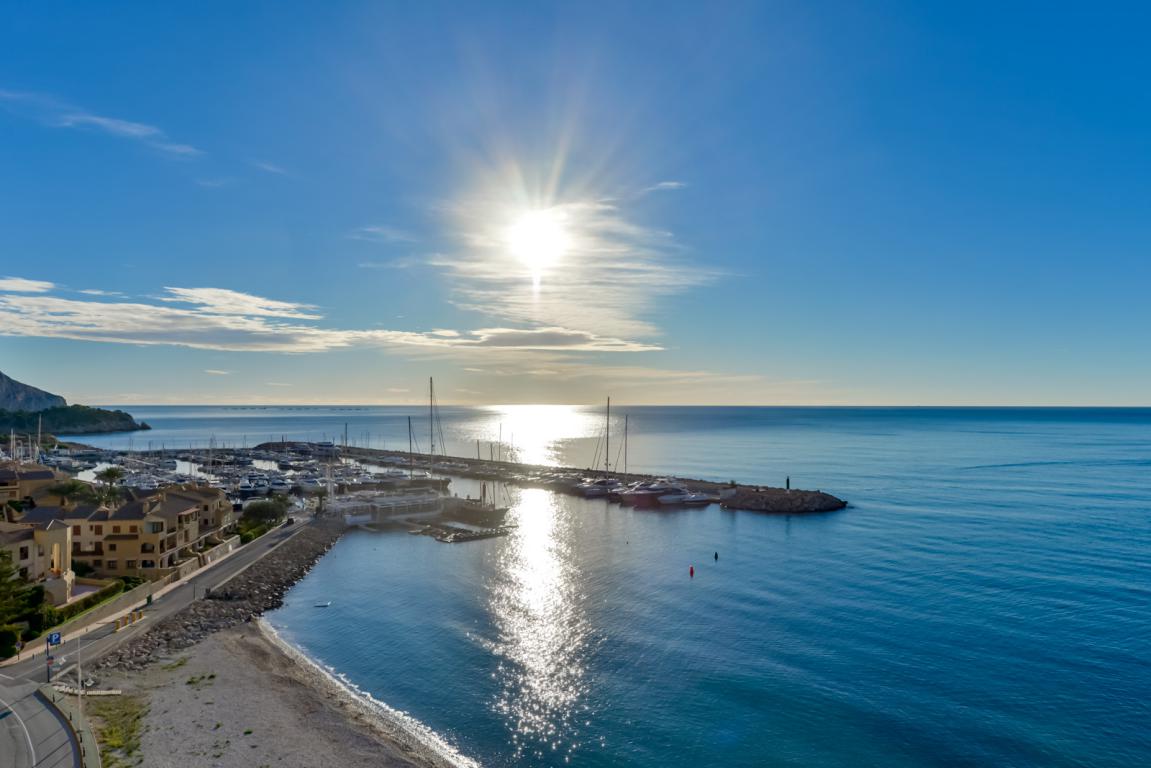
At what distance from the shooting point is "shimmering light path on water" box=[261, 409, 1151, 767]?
1147 inches

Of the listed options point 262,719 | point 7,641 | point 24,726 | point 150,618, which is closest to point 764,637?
point 262,719

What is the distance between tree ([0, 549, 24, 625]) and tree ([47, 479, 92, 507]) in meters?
38.6

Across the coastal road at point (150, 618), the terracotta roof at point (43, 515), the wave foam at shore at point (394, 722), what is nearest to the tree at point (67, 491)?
the terracotta roof at point (43, 515)

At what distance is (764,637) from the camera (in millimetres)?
40750

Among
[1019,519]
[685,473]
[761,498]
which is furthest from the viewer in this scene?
[685,473]

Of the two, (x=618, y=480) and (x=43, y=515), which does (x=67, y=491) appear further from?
(x=618, y=480)

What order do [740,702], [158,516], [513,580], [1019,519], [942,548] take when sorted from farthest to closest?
[1019,519] < [942,548] < [513,580] < [158,516] < [740,702]

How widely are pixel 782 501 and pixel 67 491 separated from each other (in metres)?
90.9

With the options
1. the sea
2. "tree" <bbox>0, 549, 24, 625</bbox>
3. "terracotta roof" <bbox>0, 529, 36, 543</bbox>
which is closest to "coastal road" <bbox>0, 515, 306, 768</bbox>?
"tree" <bbox>0, 549, 24, 625</bbox>

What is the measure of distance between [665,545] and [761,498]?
30064 mm

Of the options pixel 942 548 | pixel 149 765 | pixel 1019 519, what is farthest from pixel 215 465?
pixel 1019 519

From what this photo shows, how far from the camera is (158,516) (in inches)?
1975

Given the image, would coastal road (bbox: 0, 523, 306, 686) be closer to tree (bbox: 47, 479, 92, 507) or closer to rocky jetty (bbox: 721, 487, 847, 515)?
tree (bbox: 47, 479, 92, 507)

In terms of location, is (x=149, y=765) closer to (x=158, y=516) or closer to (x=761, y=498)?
(x=158, y=516)
